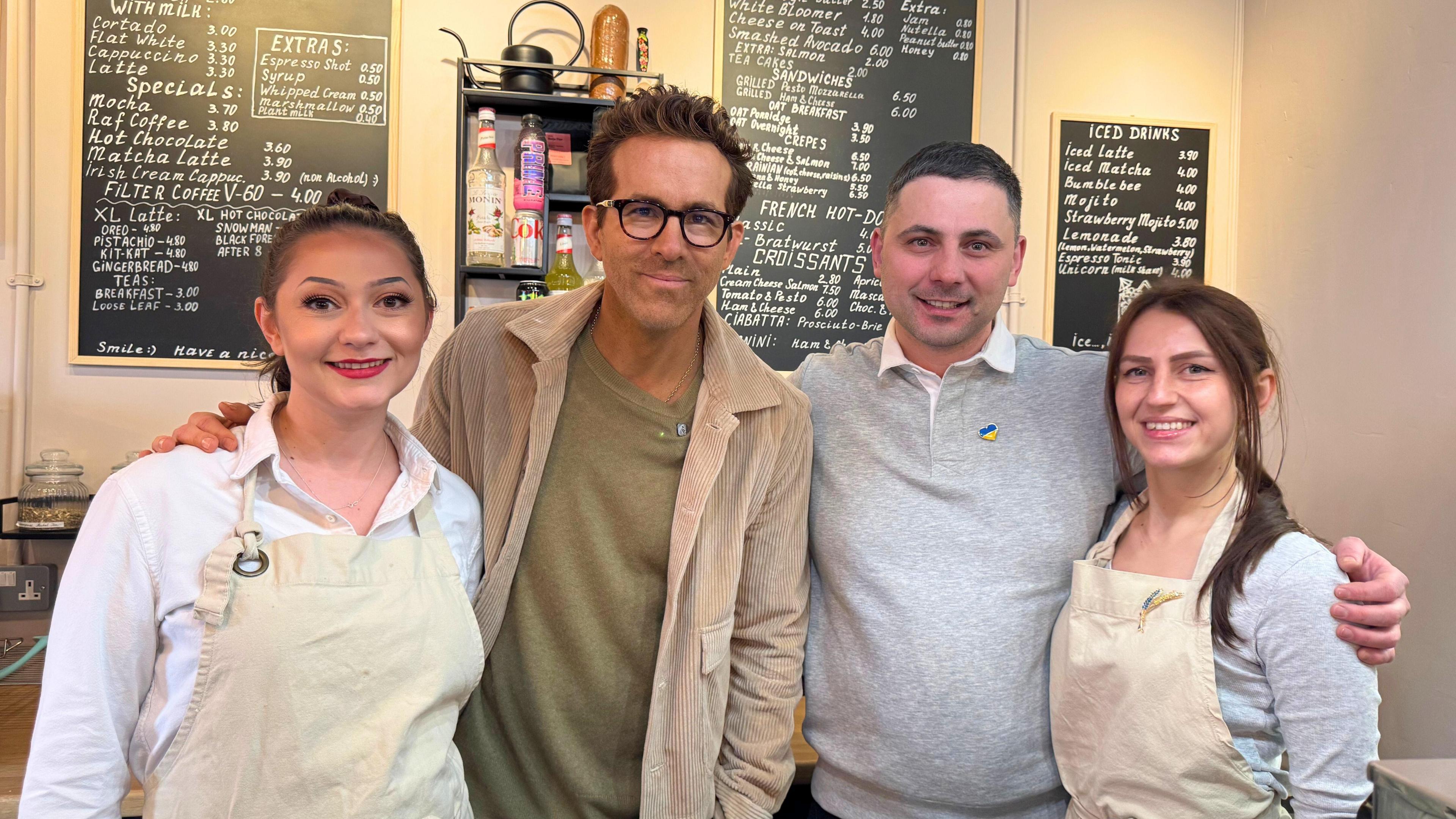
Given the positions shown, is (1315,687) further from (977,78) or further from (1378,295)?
(977,78)

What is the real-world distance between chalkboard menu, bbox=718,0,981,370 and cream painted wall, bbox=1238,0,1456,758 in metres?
0.95

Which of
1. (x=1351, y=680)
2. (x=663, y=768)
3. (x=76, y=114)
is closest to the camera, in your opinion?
(x=1351, y=680)

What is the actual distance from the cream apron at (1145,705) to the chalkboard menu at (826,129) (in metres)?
1.55

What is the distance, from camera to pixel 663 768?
1.39 metres

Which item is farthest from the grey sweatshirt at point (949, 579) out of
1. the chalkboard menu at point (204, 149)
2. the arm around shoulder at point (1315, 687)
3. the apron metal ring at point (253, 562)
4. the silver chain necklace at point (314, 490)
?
the chalkboard menu at point (204, 149)

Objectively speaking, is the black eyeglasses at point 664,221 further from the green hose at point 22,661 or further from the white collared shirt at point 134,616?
the green hose at point 22,661

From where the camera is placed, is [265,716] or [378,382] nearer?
[265,716]

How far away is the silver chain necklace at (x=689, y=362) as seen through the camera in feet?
4.95

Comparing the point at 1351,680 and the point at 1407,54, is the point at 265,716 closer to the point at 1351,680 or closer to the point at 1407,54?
the point at 1351,680

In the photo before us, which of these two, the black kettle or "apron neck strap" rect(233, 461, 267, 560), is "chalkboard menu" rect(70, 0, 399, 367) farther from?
"apron neck strap" rect(233, 461, 267, 560)

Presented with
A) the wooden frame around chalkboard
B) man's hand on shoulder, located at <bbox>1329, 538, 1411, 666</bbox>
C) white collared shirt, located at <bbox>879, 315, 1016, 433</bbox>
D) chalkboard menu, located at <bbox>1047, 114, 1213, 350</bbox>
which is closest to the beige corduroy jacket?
white collared shirt, located at <bbox>879, 315, 1016, 433</bbox>

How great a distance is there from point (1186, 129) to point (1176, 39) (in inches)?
11.9

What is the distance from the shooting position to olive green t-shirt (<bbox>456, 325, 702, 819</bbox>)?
4.54 feet

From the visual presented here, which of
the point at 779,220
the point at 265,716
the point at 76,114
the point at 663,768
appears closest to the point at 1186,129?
the point at 779,220
